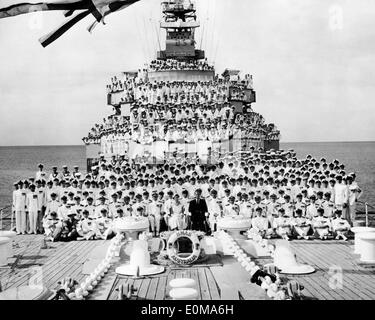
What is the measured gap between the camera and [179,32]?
138 ft

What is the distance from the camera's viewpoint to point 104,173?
18.8 metres

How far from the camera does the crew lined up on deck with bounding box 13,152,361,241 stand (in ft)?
40.9

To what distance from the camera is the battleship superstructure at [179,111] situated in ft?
83.7

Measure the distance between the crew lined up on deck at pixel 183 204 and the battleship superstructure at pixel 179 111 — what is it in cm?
872

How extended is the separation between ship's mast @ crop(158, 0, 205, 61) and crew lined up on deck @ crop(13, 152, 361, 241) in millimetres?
27017

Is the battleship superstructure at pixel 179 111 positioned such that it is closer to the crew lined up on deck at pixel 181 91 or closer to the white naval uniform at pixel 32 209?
the crew lined up on deck at pixel 181 91

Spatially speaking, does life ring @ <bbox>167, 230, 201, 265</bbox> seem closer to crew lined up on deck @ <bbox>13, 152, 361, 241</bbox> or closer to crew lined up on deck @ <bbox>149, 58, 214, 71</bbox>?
crew lined up on deck @ <bbox>13, 152, 361, 241</bbox>

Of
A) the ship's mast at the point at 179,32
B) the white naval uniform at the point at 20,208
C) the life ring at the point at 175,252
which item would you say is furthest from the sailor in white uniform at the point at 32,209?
the ship's mast at the point at 179,32

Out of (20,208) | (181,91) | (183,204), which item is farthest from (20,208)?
(181,91)

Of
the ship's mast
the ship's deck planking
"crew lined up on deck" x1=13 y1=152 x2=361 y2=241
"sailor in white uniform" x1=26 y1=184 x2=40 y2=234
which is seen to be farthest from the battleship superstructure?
the ship's deck planking

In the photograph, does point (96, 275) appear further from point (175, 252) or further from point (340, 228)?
point (340, 228)

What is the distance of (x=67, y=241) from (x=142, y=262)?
4.14 meters

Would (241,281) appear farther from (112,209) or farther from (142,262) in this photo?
(112,209)

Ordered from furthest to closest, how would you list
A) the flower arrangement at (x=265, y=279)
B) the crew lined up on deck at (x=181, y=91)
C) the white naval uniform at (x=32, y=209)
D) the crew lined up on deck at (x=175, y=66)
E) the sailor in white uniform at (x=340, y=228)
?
the crew lined up on deck at (x=175, y=66) < the crew lined up on deck at (x=181, y=91) < the white naval uniform at (x=32, y=209) < the sailor in white uniform at (x=340, y=228) < the flower arrangement at (x=265, y=279)
